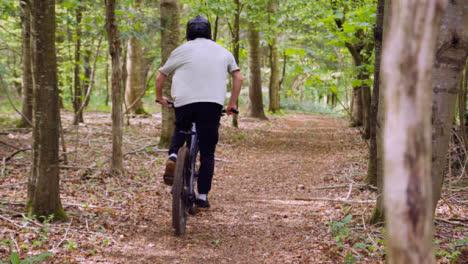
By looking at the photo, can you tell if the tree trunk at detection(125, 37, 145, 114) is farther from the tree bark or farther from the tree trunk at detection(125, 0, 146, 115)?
the tree bark

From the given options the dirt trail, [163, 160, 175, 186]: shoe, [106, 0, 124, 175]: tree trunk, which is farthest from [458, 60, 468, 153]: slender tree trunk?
[106, 0, 124, 175]: tree trunk

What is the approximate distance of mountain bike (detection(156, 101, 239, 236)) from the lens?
12.4 ft

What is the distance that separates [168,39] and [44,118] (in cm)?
514

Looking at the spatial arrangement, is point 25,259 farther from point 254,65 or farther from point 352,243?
point 254,65

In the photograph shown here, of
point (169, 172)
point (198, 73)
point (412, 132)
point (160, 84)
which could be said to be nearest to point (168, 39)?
point (160, 84)

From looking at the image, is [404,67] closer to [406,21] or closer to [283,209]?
[406,21]

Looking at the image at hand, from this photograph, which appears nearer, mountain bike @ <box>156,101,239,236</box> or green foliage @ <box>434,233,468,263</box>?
green foliage @ <box>434,233,468,263</box>

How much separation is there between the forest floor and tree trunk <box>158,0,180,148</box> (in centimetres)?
50

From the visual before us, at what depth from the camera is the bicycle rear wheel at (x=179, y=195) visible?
374 centimetres

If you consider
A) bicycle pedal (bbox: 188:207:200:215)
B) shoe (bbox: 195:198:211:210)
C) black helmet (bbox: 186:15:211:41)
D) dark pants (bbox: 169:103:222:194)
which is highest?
black helmet (bbox: 186:15:211:41)

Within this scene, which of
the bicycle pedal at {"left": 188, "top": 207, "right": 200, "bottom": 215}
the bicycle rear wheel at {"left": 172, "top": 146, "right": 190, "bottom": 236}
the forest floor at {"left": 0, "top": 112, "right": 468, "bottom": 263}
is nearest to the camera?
the forest floor at {"left": 0, "top": 112, "right": 468, "bottom": 263}

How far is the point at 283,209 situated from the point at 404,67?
3976mm

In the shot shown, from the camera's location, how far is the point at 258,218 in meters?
4.67

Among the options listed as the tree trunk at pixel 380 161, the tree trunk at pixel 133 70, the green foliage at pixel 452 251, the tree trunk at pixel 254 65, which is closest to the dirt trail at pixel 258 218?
the tree trunk at pixel 380 161
